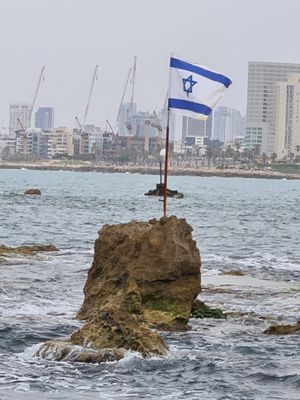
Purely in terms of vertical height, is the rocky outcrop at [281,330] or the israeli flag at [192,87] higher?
the israeli flag at [192,87]

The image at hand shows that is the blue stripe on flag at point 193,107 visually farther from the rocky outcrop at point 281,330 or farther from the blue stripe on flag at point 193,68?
the rocky outcrop at point 281,330

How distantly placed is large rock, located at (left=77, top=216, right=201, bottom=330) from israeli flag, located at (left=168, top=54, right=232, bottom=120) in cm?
409

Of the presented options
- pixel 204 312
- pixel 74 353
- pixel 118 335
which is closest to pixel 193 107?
pixel 204 312

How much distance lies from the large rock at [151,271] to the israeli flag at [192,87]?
4.09 metres

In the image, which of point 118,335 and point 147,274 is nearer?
point 118,335

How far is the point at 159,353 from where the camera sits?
38.6ft

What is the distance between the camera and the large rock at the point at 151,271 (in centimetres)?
1429

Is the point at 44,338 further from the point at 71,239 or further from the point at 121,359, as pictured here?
the point at 71,239

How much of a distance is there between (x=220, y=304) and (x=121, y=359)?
18.7 ft

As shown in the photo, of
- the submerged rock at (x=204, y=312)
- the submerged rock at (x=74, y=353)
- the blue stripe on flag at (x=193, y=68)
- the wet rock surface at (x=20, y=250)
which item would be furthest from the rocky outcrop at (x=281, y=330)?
the wet rock surface at (x=20, y=250)

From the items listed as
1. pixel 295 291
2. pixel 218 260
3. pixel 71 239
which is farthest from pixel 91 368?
pixel 71 239

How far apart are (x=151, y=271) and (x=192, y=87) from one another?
5691 millimetres

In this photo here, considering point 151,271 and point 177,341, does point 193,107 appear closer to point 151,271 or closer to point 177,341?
point 151,271

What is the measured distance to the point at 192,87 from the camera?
1873 cm
